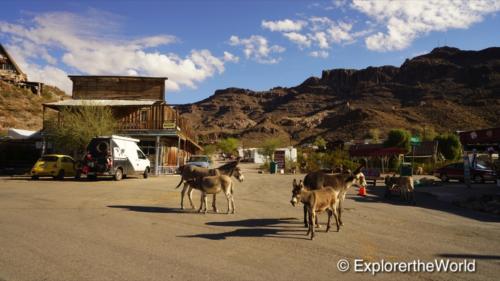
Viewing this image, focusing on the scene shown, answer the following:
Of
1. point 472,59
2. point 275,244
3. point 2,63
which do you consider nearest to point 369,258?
point 275,244

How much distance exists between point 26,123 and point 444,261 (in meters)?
60.3

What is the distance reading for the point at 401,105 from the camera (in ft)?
413

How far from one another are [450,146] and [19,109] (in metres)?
65.8

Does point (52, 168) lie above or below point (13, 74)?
below

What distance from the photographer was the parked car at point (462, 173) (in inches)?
1185

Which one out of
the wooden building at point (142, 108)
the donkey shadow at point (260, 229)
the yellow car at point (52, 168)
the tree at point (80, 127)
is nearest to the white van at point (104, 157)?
the yellow car at point (52, 168)

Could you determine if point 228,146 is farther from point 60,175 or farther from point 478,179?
point 60,175

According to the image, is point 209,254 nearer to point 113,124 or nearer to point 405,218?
point 405,218

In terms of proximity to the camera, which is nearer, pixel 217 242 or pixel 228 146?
pixel 217 242

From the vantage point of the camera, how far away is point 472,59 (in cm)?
15050

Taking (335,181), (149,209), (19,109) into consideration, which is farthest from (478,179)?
(19,109)

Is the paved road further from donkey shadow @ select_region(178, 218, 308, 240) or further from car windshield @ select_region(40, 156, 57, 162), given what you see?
car windshield @ select_region(40, 156, 57, 162)

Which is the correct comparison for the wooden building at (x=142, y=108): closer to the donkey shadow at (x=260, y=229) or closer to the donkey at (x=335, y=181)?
the donkey shadow at (x=260, y=229)

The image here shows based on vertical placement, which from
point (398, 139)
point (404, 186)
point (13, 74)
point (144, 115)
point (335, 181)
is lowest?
point (404, 186)
